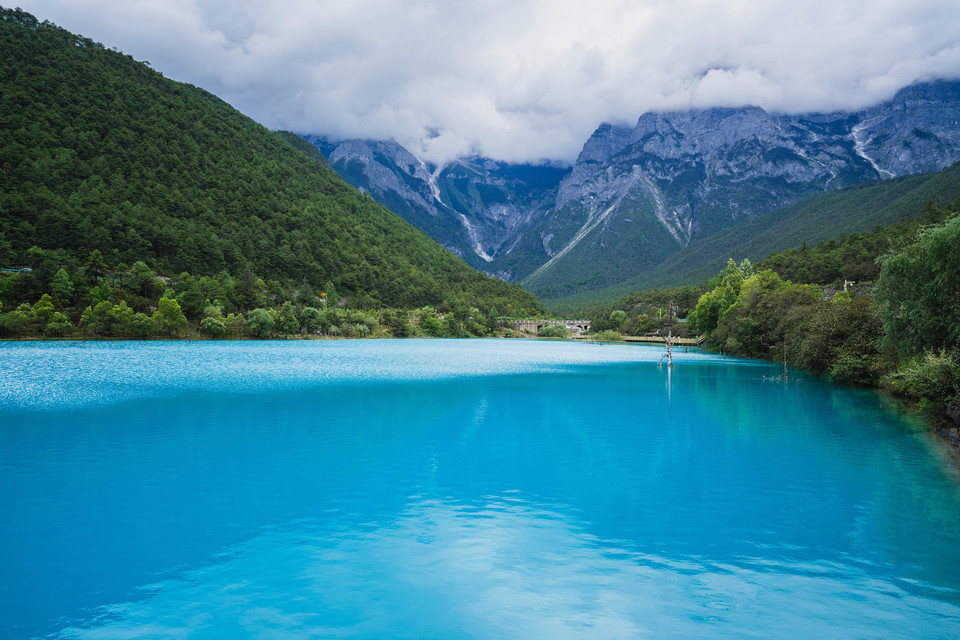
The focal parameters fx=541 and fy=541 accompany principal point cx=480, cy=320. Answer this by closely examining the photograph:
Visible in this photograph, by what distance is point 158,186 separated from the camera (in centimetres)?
13200

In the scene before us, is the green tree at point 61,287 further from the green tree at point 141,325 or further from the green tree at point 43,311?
the green tree at point 141,325

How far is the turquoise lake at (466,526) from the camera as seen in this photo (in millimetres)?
7590

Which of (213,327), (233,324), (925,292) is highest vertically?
(925,292)

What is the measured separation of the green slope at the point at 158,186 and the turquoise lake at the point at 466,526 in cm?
10427

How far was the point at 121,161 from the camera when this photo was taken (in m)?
131

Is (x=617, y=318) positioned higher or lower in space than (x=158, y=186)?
lower

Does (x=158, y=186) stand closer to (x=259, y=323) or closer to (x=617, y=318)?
(x=259, y=323)

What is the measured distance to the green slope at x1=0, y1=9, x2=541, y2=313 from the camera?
110188 millimetres

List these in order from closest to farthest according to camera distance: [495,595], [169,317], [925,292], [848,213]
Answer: [495,595], [925,292], [169,317], [848,213]

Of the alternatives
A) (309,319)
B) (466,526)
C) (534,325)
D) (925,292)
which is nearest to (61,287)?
(309,319)

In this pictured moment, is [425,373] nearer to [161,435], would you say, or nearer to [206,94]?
[161,435]

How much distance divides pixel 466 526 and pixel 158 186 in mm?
148493

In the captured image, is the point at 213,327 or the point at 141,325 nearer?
the point at 141,325

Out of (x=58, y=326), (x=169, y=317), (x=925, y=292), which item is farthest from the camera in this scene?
(x=169, y=317)
